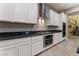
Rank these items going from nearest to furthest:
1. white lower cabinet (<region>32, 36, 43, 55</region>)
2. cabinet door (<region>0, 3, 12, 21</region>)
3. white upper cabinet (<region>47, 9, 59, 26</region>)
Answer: cabinet door (<region>0, 3, 12, 21</region>) → white lower cabinet (<region>32, 36, 43, 55</region>) → white upper cabinet (<region>47, 9, 59, 26</region>)

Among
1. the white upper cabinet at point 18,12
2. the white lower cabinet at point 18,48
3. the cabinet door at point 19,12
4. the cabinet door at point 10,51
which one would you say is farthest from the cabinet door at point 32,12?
the cabinet door at point 10,51

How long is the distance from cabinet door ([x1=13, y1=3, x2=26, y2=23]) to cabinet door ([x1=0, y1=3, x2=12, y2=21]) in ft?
0.53

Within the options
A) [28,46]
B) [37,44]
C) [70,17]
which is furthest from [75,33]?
[28,46]

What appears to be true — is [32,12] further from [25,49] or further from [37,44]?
[25,49]

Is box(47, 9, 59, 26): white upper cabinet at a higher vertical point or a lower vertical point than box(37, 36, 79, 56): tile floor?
higher

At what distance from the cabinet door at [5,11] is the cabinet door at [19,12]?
160 millimetres

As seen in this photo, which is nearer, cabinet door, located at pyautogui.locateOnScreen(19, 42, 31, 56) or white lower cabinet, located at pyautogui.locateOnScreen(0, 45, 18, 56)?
white lower cabinet, located at pyautogui.locateOnScreen(0, 45, 18, 56)

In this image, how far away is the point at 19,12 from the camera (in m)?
2.51

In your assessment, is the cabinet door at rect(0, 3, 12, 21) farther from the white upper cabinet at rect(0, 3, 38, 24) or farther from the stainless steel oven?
the stainless steel oven

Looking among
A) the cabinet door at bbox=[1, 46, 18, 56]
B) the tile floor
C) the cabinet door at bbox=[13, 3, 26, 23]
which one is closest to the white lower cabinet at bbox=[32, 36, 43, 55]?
the tile floor

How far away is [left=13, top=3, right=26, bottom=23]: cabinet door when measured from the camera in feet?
7.75

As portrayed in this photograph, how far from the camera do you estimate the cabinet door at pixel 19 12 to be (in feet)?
7.75

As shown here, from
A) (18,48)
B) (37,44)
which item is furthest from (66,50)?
(18,48)

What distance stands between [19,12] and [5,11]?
46cm
